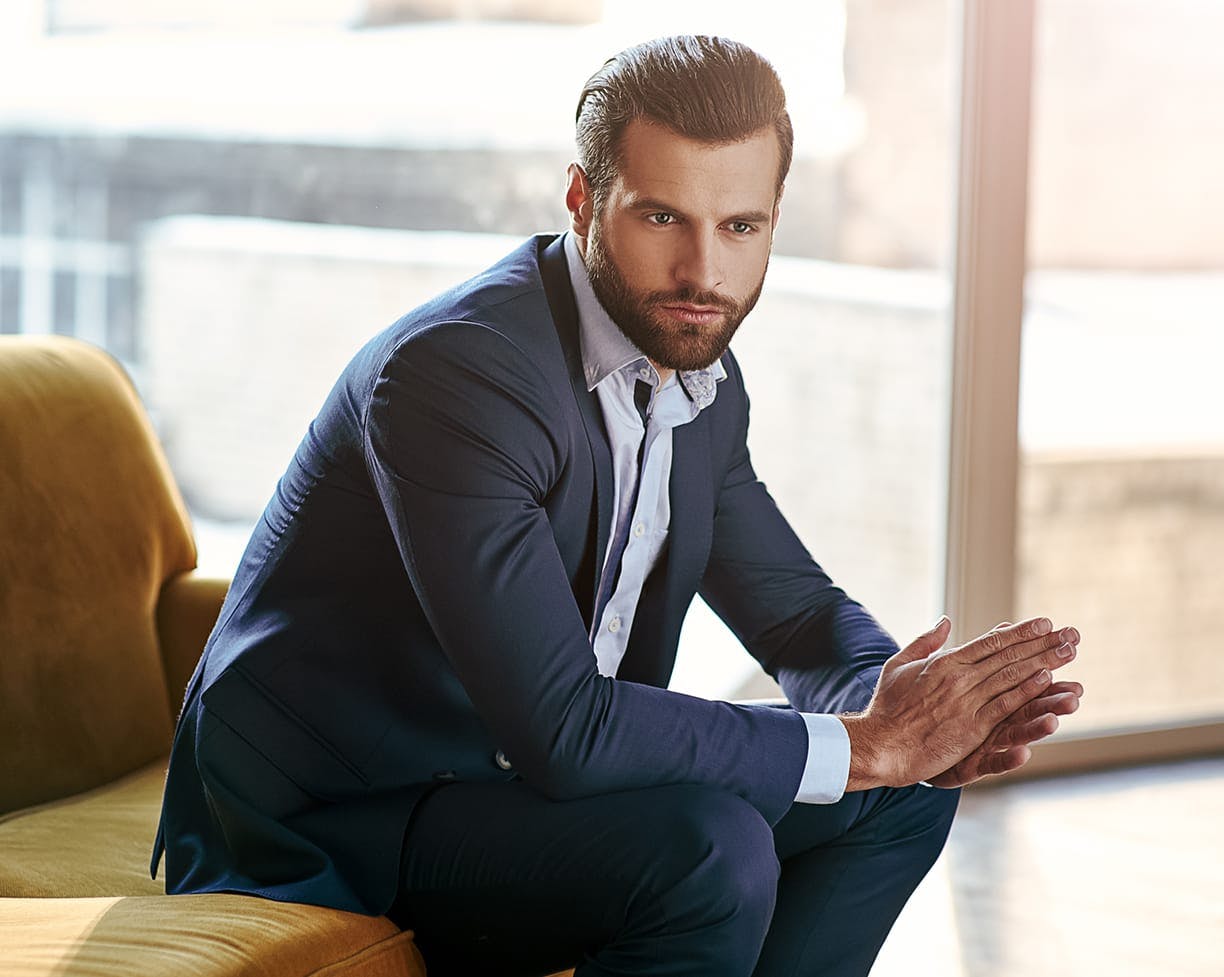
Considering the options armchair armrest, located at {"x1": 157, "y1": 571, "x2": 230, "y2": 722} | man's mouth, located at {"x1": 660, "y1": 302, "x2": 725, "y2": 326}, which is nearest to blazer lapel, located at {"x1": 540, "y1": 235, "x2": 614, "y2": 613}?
man's mouth, located at {"x1": 660, "y1": 302, "x2": 725, "y2": 326}

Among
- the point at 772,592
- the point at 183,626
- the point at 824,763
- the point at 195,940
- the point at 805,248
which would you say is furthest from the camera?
the point at 805,248

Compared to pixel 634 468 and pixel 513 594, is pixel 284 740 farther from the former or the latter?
pixel 634 468

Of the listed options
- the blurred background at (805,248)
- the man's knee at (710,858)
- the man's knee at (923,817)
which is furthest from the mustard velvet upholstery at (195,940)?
the blurred background at (805,248)

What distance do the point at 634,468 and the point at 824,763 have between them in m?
0.38

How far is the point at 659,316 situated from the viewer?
1.67 m

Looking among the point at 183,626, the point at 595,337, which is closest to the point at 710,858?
the point at 595,337

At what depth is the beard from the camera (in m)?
1.67

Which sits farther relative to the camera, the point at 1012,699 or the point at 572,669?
the point at 1012,699

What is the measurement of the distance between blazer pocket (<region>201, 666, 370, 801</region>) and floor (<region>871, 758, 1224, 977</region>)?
3.79 feet

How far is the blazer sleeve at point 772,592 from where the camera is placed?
1.93 metres

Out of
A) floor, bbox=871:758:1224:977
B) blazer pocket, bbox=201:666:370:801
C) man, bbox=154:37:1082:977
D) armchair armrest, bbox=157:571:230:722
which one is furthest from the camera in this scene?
floor, bbox=871:758:1224:977

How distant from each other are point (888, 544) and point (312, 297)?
4.20 feet

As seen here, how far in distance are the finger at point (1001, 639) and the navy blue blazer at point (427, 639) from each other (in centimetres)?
20

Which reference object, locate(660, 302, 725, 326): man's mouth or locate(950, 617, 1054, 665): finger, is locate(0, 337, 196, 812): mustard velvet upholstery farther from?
locate(950, 617, 1054, 665): finger
